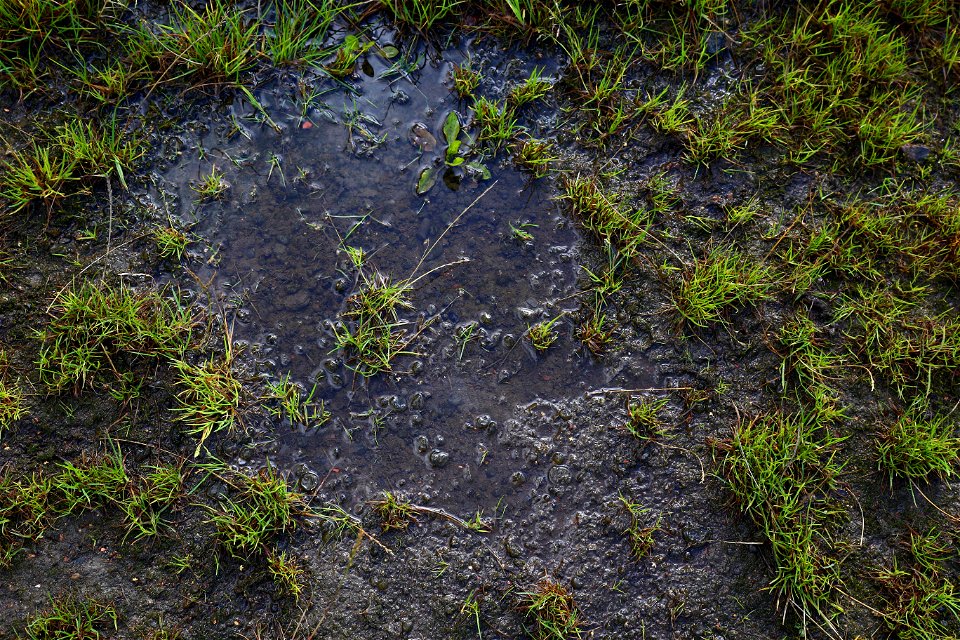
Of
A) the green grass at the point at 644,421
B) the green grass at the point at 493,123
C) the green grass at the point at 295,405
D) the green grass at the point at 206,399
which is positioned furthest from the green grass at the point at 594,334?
the green grass at the point at 206,399

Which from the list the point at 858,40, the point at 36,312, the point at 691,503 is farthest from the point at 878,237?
the point at 36,312

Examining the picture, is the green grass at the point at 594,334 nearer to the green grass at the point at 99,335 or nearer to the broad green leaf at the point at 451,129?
the broad green leaf at the point at 451,129

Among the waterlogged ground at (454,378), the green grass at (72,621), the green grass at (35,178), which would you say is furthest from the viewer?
the green grass at (35,178)

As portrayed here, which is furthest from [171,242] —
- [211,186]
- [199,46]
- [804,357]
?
[804,357]

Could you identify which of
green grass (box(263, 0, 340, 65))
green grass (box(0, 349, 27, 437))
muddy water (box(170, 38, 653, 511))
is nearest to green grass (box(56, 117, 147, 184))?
muddy water (box(170, 38, 653, 511))

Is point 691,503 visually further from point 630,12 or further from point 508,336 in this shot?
point 630,12

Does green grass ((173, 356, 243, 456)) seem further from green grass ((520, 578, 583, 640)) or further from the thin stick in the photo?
green grass ((520, 578, 583, 640))
